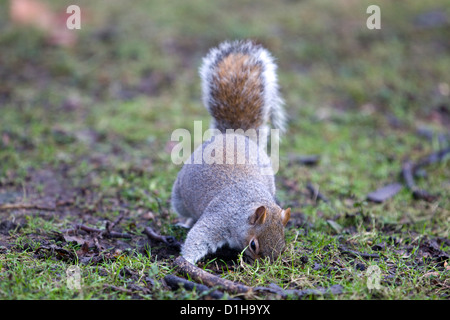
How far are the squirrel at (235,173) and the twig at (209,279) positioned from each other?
0.17 m

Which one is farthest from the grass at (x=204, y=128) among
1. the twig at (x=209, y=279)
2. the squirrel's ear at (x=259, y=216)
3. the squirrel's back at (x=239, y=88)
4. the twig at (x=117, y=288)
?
the squirrel's back at (x=239, y=88)

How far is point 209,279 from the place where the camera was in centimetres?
266

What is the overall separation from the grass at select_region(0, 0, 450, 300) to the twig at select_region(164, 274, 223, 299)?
0.05 metres

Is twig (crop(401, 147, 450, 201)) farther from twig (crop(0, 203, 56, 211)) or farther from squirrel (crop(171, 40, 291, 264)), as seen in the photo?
twig (crop(0, 203, 56, 211))

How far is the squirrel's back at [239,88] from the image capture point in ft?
13.0

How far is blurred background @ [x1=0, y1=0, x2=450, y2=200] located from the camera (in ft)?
17.5

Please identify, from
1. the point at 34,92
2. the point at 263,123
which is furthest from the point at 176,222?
the point at 34,92

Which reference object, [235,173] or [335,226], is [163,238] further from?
[335,226]

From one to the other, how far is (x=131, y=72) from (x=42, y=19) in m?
1.98

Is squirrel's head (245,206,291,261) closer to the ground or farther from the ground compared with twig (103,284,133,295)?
farther from the ground

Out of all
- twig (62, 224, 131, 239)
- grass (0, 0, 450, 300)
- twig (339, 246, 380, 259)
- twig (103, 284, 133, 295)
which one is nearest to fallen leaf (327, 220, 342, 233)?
grass (0, 0, 450, 300)

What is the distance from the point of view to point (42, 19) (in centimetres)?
768

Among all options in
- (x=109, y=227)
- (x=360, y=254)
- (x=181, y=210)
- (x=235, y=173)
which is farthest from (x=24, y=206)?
(x=360, y=254)

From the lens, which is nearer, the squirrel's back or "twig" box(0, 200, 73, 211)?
"twig" box(0, 200, 73, 211)
